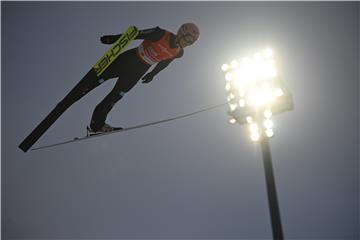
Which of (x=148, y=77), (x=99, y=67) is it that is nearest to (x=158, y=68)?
(x=148, y=77)

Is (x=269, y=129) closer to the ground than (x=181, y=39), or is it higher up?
closer to the ground

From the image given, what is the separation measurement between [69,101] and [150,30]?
4.51 metres

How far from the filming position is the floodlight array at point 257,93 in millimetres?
5273

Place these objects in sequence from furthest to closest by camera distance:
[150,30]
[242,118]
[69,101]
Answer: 1. [69,101]
2. [150,30]
3. [242,118]

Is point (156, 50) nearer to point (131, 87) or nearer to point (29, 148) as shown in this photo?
point (131, 87)

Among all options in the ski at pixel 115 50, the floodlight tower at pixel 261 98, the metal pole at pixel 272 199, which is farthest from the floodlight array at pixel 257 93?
the ski at pixel 115 50

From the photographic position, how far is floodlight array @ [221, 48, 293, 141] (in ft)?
17.3

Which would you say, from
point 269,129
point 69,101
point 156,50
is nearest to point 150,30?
point 156,50

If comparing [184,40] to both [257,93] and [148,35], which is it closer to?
[148,35]

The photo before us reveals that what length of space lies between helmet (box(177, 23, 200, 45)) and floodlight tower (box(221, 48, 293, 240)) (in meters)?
4.49

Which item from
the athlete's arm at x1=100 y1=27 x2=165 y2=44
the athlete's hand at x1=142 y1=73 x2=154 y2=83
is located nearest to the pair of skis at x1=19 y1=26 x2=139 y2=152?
the athlete's arm at x1=100 y1=27 x2=165 y2=44

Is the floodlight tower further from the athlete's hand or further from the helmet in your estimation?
the athlete's hand

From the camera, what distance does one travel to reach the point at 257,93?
546cm

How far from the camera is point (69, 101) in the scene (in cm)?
1054
